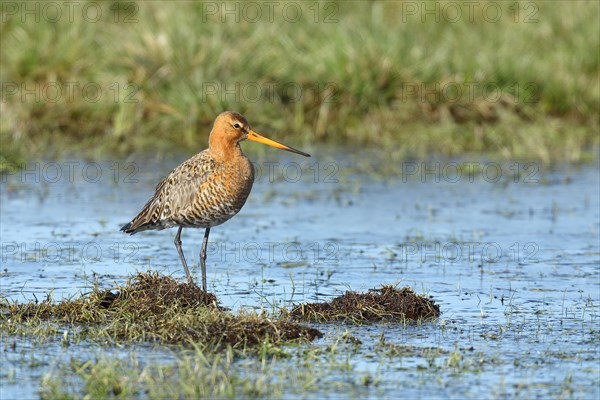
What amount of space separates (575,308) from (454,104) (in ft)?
22.5

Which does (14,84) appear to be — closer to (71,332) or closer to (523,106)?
(523,106)

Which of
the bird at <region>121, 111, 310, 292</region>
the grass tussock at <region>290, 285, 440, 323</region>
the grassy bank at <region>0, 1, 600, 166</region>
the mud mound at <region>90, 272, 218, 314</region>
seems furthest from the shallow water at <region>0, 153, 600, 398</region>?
the grassy bank at <region>0, 1, 600, 166</region>

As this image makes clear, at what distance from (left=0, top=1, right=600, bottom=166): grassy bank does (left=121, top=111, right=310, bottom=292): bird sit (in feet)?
15.5

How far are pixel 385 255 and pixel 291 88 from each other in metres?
5.14

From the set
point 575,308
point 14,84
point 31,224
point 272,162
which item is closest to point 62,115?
point 14,84

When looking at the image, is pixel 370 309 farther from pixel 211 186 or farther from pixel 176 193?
pixel 176 193

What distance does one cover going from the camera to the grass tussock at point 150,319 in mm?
7203

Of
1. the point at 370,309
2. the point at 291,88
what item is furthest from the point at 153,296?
the point at 291,88

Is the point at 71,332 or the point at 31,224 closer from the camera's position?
the point at 71,332

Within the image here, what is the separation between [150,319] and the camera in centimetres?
759

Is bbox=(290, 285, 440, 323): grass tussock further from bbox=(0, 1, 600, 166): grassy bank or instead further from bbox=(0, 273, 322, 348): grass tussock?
bbox=(0, 1, 600, 166): grassy bank

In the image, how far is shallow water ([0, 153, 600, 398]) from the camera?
6.85 metres

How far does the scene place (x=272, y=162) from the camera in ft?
45.7


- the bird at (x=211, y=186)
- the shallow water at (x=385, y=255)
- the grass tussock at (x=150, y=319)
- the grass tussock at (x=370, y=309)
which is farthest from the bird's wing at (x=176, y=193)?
the grass tussock at (x=370, y=309)
